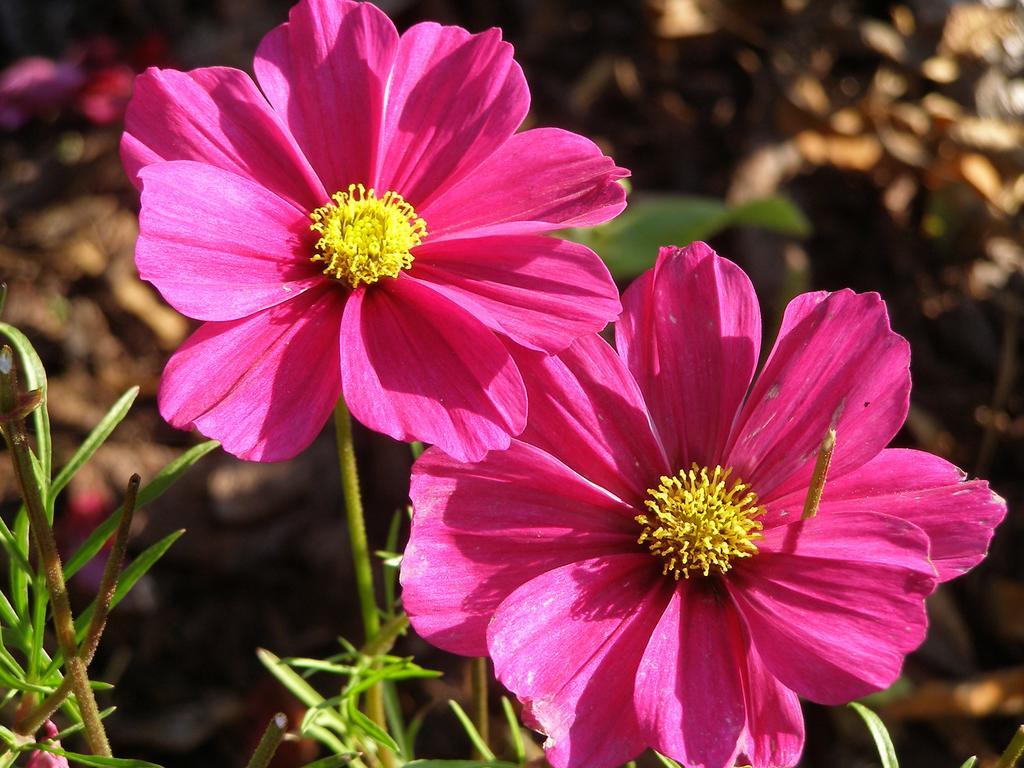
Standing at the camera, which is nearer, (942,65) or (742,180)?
(742,180)

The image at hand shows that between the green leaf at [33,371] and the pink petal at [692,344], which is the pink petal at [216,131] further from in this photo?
the pink petal at [692,344]

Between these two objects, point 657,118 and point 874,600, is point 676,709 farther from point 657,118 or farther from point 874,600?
point 657,118

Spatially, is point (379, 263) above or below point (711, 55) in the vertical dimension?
above

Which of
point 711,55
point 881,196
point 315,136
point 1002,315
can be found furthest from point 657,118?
point 315,136

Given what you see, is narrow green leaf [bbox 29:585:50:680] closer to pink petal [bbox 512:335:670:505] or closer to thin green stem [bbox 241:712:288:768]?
thin green stem [bbox 241:712:288:768]

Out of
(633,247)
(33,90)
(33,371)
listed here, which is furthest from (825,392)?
(33,90)

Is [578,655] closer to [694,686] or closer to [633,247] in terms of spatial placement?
[694,686]

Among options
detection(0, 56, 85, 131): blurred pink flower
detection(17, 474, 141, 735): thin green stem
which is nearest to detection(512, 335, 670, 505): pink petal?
detection(17, 474, 141, 735): thin green stem
